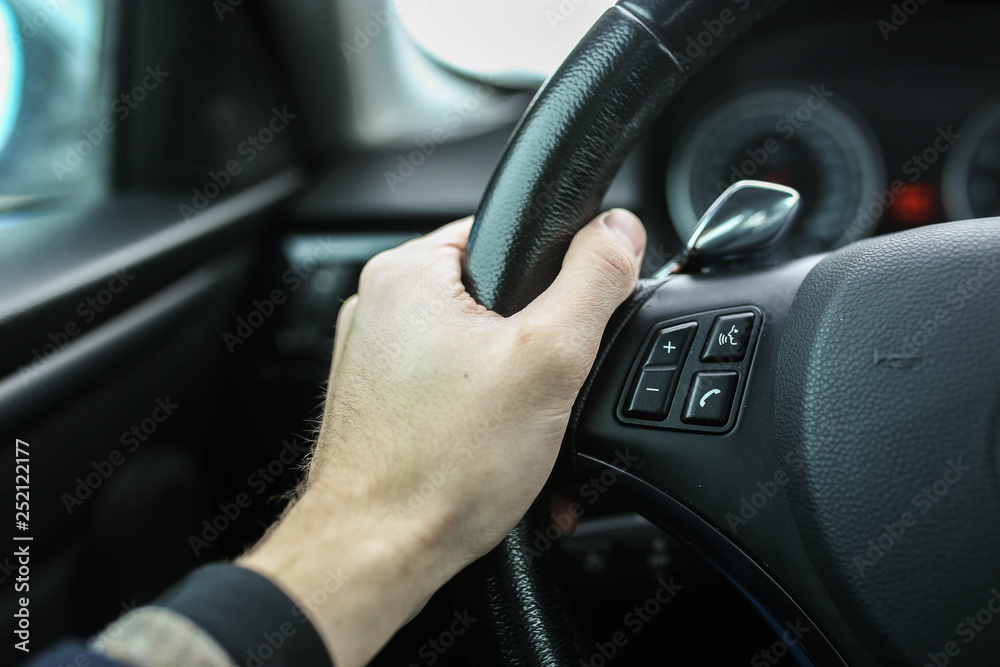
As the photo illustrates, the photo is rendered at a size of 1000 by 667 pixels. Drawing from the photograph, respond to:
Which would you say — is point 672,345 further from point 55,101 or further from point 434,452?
point 55,101

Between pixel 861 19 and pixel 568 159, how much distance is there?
57.9 inches

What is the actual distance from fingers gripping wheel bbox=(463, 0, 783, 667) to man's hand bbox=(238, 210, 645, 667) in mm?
27

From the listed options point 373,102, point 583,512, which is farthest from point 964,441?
point 373,102

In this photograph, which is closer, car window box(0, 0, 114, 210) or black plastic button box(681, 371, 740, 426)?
black plastic button box(681, 371, 740, 426)

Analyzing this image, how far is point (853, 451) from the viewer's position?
571mm

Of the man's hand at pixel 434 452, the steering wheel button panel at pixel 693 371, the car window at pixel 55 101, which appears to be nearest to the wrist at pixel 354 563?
the man's hand at pixel 434 452

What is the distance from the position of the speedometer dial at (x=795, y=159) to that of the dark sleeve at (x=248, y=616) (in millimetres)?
1547

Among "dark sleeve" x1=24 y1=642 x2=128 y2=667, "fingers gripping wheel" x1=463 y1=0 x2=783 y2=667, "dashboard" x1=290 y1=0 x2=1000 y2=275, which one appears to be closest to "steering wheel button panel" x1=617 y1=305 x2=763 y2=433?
"fingers gripping wheel" x1=463 y1=0 x2=783 y2=667

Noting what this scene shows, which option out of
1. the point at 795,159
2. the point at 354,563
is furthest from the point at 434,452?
the point at 795,159

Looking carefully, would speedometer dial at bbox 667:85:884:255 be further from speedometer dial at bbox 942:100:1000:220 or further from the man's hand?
the man's hand

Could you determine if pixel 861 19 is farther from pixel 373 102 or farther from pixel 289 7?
pixel 289 7

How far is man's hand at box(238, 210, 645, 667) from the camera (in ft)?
1.91

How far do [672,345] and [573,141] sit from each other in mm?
205

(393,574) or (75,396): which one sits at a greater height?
(393,574)
